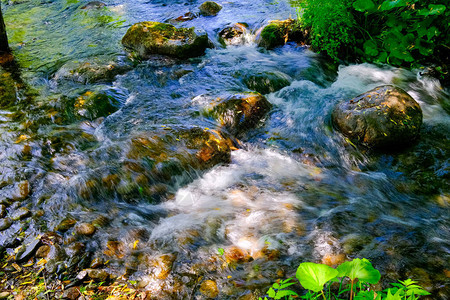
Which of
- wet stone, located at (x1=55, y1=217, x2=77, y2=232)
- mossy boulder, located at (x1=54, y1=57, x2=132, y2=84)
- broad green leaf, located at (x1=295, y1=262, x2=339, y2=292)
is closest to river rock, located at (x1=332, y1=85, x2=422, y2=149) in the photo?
broad green leaf, located at (x1=295, y1=262, x2=339, y2=292)

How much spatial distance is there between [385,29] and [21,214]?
707cm

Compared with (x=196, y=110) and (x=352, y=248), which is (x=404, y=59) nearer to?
(x=196, y=110)

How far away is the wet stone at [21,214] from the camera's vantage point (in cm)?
309

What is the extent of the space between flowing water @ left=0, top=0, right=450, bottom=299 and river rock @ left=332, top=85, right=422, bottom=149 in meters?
0.21

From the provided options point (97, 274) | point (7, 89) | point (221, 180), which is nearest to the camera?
point (97, 274)

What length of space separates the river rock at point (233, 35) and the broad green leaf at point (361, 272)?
26.2 feet

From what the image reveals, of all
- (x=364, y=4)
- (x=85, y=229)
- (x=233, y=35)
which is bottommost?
(x=85, y=229)

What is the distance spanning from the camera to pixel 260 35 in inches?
330

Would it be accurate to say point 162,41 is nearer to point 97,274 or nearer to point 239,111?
point 239,111

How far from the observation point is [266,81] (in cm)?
640

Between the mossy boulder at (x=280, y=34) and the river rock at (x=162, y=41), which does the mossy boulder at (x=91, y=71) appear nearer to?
the river rock at (x=162, y=41)

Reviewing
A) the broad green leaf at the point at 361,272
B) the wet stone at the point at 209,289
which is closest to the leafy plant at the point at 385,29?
the broad green leaf at the point at 361,272

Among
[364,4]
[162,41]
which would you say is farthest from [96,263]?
[162,41]

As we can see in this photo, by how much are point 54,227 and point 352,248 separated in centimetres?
302
